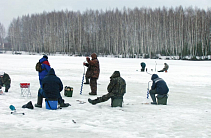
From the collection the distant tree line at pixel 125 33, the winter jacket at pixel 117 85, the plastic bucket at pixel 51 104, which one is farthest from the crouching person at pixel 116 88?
the distant tree line at pixel 125 33

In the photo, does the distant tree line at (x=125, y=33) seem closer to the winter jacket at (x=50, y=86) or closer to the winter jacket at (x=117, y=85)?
the winter jacket at (x=117, y=85)

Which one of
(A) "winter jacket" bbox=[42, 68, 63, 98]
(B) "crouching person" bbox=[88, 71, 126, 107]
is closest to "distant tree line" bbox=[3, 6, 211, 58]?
(B) "crouching person" bbox=[88, 71, 126, 107]

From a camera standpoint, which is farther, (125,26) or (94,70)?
(125,26)

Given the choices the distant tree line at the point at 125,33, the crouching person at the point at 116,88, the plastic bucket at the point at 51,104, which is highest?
the distant tree line at the point at 125,33

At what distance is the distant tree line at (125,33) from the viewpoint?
5522cm

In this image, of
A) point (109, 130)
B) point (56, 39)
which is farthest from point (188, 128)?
point (56, 39)

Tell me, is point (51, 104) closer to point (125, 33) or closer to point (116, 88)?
point (116, 88)

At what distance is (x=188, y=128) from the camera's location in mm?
5816

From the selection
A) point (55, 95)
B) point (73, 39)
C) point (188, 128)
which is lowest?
point (188, 128)

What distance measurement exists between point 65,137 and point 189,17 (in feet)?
189

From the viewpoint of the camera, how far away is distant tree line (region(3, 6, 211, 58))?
181 feet

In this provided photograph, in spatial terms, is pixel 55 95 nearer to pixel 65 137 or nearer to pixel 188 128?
pixel 65 137

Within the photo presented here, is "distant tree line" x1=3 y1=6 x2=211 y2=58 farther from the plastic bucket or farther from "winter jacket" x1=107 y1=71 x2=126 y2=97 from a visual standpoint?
the plastic bucket

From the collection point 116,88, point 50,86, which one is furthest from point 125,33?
point 50,86
